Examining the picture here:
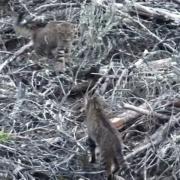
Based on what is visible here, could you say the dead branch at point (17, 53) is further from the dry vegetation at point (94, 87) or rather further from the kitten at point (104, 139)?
the kitten at point (104, 139)

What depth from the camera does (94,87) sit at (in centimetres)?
694

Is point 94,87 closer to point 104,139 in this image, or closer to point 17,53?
point 17,53

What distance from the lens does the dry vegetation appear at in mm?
5902

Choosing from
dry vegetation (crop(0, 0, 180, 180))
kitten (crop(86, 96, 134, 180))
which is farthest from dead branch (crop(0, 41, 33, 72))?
kitten (crop(86, 96, 134, 180))

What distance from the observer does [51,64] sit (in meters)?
7.54

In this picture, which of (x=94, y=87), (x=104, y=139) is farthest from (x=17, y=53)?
(x=104, y=139)

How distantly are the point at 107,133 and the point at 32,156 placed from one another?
794 mm

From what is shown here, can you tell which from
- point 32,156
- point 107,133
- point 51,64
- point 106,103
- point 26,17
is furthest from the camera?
point 26,17

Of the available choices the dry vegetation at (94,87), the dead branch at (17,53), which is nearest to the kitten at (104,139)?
the dry vegetation at (94,87)

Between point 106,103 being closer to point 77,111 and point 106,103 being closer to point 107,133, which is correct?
point 77,111

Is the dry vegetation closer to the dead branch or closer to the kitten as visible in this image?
the dead branch

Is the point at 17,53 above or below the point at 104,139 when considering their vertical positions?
below

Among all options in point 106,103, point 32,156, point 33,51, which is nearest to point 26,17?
point 33,51

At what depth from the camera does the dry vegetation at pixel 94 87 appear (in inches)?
232
